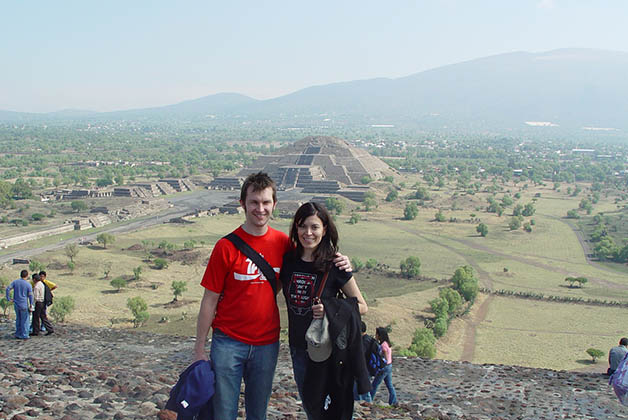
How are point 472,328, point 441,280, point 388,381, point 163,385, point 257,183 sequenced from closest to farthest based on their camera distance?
point 257,183 → point 163,385 → point 388,381 → point 472,328 → point 441,280

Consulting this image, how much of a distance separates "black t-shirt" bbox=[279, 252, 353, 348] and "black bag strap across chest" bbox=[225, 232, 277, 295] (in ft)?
0.37

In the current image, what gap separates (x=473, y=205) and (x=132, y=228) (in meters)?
36.6

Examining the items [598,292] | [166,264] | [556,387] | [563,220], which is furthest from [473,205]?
[556,387]

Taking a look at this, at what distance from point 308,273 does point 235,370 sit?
980mm

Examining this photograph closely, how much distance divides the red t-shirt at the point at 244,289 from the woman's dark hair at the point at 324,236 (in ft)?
0.54

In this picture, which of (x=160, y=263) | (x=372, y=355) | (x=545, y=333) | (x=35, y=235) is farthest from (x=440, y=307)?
(x=35, y=235)

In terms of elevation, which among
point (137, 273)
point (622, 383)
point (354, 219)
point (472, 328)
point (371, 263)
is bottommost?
point (472, 328)

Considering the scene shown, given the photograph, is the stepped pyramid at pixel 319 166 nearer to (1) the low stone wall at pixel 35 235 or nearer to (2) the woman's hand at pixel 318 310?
(1) the low stone wall at pixel 35 235

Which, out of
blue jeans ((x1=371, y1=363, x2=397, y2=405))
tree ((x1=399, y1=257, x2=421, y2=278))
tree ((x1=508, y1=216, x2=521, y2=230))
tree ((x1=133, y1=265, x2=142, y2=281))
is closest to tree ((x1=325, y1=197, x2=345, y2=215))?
tree ((x1=508, y1=216, x2=521, y2=230))

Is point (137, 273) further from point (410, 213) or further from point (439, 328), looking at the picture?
point (410, 213)

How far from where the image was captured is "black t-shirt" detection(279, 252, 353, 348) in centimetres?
462

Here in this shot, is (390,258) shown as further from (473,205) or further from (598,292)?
(473,205)

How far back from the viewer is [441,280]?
3341 cm

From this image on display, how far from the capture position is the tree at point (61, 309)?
70.3ft
